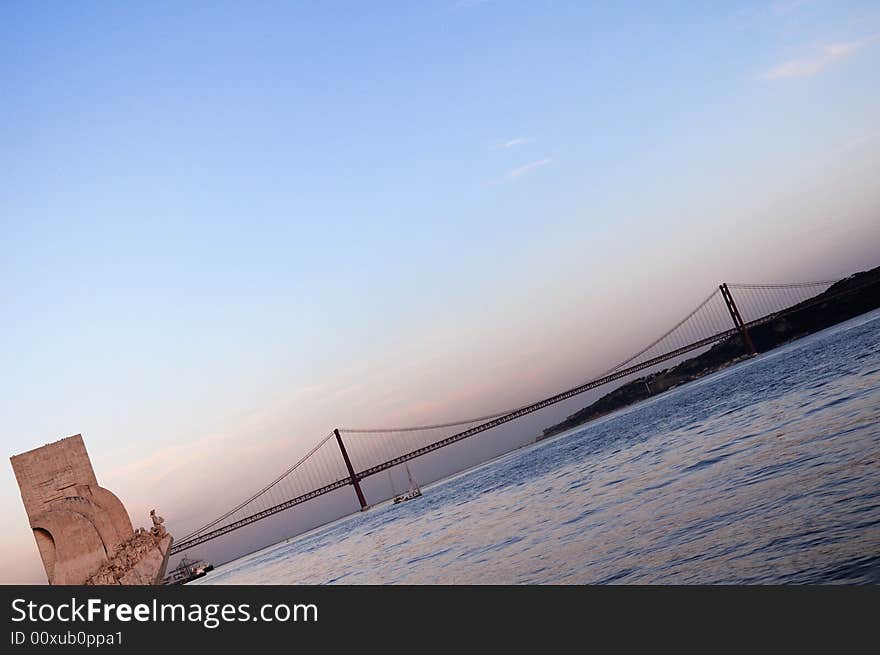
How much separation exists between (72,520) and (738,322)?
7418 centimetres

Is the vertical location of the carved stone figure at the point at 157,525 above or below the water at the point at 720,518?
above

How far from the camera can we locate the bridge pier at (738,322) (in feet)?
240

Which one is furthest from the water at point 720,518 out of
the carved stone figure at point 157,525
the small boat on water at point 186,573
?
the small boat on water at point 186,573

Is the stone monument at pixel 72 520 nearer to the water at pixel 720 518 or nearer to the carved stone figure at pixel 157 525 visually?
the carved stone figure at pixel 157 525

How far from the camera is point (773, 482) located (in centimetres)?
810

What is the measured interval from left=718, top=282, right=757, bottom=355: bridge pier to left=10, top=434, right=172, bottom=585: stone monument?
6944 centimetres

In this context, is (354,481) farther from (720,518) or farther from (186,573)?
(720,518)

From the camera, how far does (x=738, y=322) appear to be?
76.3m

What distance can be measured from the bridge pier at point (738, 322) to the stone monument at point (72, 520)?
69443 millimetres

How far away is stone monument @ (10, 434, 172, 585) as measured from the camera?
12469 millimetres

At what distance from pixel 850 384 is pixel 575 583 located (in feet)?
35.8

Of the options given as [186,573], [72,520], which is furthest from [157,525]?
[186,573]
